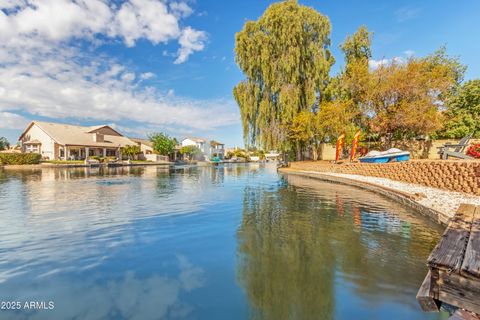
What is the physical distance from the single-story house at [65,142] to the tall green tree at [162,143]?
7177mm

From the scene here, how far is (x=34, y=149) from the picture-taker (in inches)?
1522

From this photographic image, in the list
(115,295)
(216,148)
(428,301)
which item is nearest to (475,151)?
(428,301)

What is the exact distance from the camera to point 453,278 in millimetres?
2363

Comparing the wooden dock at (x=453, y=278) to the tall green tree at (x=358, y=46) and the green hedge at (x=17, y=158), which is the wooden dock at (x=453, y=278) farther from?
the green hedge at (x=17, y=158)

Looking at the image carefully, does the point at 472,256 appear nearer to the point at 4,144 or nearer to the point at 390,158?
the point at 390,158

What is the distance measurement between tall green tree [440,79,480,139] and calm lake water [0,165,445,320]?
17.5m

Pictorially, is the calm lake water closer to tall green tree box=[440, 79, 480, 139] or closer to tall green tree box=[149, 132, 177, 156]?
tall green tree box=[440, 79, 480, 139]

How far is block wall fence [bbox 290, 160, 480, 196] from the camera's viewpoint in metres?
8.41

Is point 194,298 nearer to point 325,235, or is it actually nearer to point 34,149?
point 325,235

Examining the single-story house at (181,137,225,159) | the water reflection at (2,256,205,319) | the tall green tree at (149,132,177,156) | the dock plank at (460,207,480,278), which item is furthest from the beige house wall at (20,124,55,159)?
the dock plank at (460,207,480,278)

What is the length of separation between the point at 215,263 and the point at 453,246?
329cm

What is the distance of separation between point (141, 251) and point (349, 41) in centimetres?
2784

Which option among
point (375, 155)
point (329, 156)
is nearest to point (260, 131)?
point (329, 156)

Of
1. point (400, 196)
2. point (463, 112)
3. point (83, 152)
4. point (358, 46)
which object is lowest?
point (400, 196)
